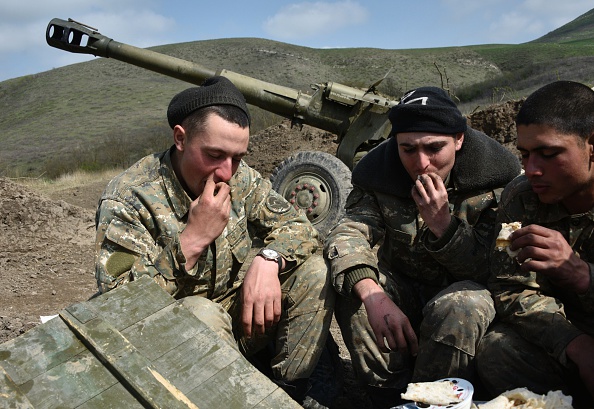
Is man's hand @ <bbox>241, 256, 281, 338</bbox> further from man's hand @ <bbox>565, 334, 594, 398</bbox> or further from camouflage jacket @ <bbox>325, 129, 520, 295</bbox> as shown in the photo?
man's hand @ <bbox>565, 334, 594, 398</bbox>

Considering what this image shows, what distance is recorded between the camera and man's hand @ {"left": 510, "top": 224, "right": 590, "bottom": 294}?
8.16 feet

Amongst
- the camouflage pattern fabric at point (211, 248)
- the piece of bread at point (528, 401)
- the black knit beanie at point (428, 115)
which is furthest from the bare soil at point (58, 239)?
the black knit beanie at point (428, 115)

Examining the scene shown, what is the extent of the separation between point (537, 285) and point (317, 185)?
5.22m

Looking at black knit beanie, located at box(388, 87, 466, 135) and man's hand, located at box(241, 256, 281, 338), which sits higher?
black knit beanie, located at box(388, 87, 466, 135)

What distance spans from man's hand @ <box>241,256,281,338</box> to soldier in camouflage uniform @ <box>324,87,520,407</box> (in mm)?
274

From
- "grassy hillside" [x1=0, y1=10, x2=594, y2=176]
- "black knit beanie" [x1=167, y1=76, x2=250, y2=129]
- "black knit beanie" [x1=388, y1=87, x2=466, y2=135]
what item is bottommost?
"grassy hillside" [x1=0, y1=10, x2=594, y2=176]

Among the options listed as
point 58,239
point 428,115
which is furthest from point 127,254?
point 58,239

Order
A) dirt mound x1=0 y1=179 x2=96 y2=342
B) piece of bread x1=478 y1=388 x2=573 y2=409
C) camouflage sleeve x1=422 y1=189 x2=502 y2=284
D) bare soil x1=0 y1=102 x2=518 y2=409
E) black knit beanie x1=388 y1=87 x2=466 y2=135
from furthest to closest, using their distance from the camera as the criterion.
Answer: dirt mound x1=0 y1=179 x2=96 y2=342 < bare soil x1=0 y1=102 x2=518 y2=409 < black knit beanie x1=388 y1=87 x2=466 y2=135 < camouflage sleeve x1=422 y1=189 x2=502 y2=284 < piece of bread x1=478 y1=388 x2=573 y2=409

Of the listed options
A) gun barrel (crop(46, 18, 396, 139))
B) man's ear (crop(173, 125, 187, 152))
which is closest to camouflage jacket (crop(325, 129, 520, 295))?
man's ear (crop(173, 125, 187, 152))

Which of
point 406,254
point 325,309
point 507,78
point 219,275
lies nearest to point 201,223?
point 219,275

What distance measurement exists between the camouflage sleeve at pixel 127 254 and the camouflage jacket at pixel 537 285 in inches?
50.9

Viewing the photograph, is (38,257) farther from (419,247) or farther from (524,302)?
(524,302)

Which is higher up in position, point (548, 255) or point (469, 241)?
point (548, 255)

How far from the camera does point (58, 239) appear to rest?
26.1 feet
